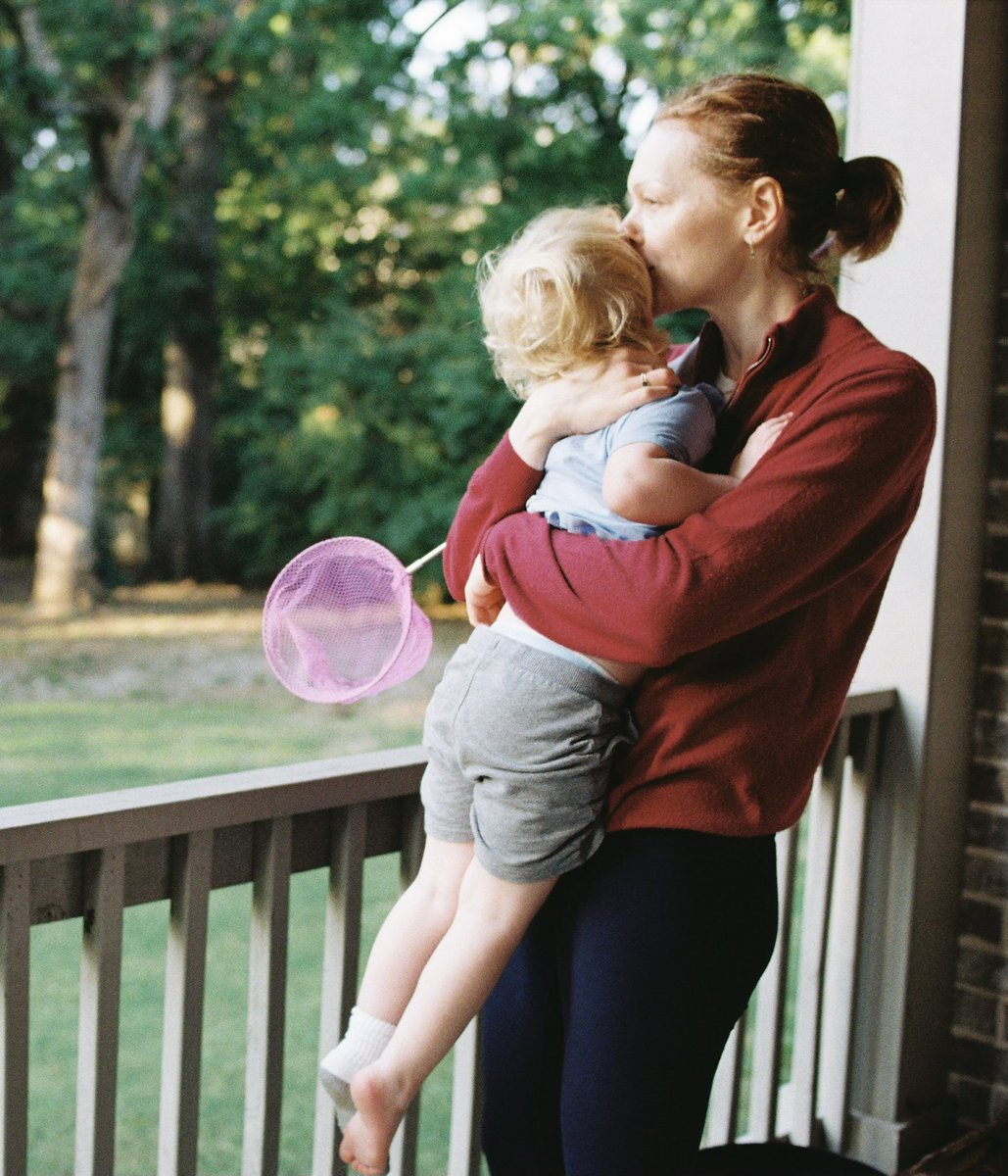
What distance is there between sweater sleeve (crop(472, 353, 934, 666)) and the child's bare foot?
0.46 meters

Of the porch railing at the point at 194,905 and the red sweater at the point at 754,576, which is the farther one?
the porch railing at the point at 194,905

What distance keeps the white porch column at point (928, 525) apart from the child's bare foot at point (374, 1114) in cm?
136

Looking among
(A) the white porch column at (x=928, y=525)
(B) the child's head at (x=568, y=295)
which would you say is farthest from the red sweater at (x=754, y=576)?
(A) the white porch column at (x=928, y=525)

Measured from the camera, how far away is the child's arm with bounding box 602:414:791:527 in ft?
3.97

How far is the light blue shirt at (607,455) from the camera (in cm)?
125

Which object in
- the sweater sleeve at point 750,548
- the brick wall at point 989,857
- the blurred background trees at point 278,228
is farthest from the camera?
the blurred background trees at point 278,228

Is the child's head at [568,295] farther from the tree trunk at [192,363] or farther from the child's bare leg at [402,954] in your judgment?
the tree trunk at [192,363]

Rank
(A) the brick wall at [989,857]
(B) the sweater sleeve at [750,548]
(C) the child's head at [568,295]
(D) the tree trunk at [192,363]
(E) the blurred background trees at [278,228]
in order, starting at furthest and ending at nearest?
(D) the tree trunk at [192,363] < (E) the blurred background trees at [278,228] < (A) the brick wall at [989,857] < (C) the child's head at [568,295] < (B) the sweater sleeve at [750,548]

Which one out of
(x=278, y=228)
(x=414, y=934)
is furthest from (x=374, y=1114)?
(x=278, y=228)

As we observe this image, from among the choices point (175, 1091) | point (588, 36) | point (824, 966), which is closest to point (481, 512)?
point (175, 1091)

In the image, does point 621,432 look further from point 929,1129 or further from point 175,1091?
point 929,1129

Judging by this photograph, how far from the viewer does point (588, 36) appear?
8.44 metres

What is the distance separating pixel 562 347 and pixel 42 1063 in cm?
428

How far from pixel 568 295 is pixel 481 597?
1.00ft
